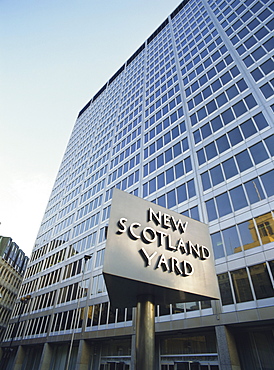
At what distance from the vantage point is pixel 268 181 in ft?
66.5

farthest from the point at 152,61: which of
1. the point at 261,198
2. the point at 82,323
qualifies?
the point at 82,323

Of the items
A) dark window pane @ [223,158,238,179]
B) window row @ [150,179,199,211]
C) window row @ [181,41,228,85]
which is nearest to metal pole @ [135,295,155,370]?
window row @ [150,179,199,211]

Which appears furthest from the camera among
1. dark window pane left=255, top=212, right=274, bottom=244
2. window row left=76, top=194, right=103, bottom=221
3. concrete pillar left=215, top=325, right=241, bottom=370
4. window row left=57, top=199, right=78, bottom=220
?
window row left=57, top=199, right=78, bottom=220

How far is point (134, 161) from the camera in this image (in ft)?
130

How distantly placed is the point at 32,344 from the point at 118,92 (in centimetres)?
5704

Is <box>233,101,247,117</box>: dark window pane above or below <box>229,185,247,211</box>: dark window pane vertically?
above

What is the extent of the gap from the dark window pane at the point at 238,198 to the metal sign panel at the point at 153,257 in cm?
1060

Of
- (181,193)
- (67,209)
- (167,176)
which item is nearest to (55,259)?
(67,209)

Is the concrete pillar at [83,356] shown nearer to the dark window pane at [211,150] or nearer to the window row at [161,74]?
the dark window pane at [211,150]

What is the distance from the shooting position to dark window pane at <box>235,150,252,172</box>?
22559 millimetres

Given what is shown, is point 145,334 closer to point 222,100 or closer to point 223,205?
point 223,205

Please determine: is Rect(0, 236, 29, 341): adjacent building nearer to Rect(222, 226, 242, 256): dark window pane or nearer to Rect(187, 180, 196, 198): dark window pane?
Rect(187, 180, 196, 198): dark window pane

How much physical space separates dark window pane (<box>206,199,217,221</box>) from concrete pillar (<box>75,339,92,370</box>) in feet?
75.0

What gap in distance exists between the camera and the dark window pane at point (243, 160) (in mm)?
22559
